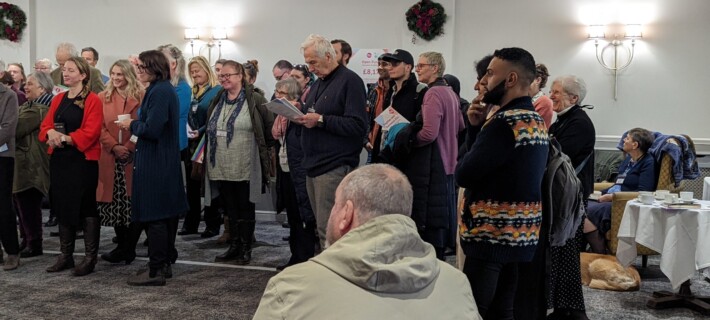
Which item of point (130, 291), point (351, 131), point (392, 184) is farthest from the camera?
point (130, 291)

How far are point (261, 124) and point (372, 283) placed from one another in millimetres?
4085

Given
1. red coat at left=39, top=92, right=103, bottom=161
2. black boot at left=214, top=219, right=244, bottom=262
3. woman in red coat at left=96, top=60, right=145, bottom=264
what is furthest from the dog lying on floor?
red coat at left=39, top=92, right=103, bottom=161

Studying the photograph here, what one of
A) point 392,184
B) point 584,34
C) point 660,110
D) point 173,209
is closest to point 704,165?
point 660,110

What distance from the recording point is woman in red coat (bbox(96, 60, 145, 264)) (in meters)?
5.11

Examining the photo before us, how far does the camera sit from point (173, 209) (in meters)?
4.66

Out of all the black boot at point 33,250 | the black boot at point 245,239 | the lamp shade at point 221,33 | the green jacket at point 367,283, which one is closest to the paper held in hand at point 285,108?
the black boot at point 245,239

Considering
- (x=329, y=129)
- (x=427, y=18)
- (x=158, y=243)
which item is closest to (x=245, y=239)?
(x=158, y=243)

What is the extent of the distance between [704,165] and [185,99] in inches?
207

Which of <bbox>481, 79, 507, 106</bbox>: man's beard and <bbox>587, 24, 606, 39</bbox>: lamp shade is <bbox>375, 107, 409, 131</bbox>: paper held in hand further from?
<bbox>587, 24, 606, 39</bbox>: lamp shade

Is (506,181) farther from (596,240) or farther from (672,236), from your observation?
(596,240)

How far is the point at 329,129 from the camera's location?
13.2 feet

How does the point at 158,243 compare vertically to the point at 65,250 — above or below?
above

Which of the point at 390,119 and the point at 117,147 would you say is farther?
the point at 117,147

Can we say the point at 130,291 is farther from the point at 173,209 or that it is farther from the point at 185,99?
the point at 185,99
